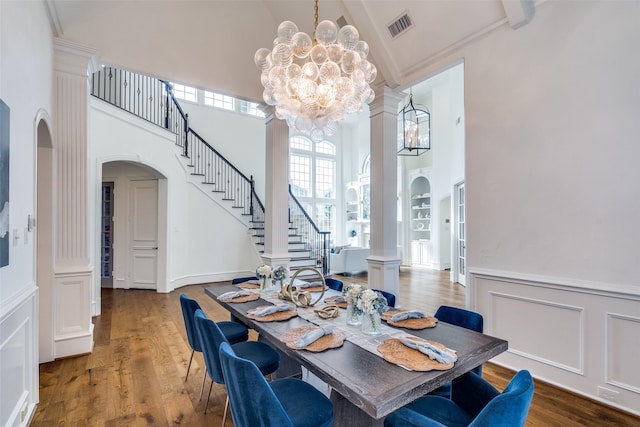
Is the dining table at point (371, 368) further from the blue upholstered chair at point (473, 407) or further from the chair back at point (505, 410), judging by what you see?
the chair back at point (505, 410)

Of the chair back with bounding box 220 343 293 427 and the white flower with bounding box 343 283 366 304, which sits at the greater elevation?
the white flower with bounding box 343 283 366 304

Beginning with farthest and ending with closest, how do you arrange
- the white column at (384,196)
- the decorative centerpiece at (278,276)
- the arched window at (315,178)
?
the arched window at (315,178)
the white column at (384,196)
the decorative centerpiece at (278,276)

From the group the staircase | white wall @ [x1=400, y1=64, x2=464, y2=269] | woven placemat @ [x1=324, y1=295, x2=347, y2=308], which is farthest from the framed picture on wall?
white wall @ [x1=400, y1=64, x2=464, y2=269]

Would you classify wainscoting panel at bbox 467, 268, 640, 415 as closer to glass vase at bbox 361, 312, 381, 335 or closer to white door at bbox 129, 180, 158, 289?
glass vase at bbox 361, 312, 381, 335

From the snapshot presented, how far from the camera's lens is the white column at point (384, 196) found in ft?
12.5

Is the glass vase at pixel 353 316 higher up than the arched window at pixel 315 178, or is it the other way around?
the arched window at pixel 315 178

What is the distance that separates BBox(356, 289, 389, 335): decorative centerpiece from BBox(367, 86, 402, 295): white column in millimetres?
2003

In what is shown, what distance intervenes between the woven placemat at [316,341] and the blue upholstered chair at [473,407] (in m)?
0.42

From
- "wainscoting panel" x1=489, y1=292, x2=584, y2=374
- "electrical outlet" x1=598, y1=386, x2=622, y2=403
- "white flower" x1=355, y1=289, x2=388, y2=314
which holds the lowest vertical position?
"electrical outlet" x1=598, y1=386, x2=622, y2=403

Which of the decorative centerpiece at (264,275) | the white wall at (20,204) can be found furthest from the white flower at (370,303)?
the white wall at (20,204)

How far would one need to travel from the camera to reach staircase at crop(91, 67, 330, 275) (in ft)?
21.8

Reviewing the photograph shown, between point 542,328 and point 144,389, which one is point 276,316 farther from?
point 542,328

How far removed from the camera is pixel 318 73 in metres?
2.56

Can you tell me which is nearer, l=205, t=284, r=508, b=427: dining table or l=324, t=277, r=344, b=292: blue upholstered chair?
l=205, t=284, r=508, b=427: dining table
